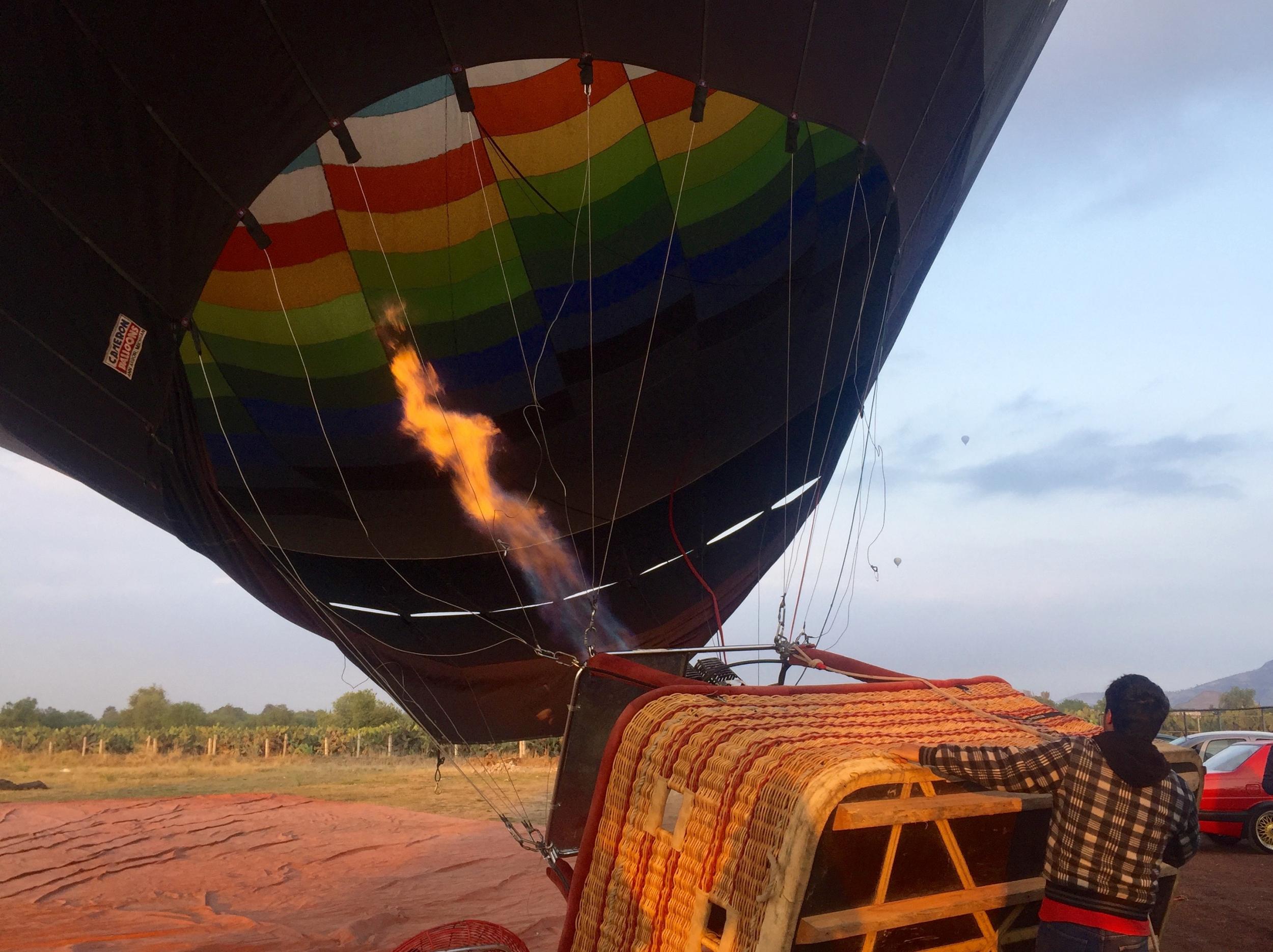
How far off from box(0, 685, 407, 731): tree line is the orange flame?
26792mm

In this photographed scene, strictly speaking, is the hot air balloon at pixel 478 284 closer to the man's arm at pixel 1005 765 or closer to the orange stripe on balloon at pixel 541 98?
the orange stripe on balloon at pixel 541 98

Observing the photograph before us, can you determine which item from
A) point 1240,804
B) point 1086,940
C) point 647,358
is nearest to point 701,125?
point 647,358

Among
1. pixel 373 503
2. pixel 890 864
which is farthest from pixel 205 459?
pixel 890 864

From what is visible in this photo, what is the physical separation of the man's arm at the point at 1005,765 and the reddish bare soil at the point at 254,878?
150 inches

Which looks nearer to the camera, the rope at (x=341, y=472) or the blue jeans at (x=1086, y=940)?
the blue jeans at (x=1086, y=940)

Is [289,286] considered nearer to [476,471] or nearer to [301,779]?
[476,471]

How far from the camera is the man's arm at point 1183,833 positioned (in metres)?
2.24

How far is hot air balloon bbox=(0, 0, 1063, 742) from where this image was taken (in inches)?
186

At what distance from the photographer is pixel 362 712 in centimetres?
3272

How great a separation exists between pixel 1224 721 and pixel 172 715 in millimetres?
41514

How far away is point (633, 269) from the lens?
705 cm

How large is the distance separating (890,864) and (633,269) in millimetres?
5685

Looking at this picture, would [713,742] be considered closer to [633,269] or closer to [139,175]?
[139,175]

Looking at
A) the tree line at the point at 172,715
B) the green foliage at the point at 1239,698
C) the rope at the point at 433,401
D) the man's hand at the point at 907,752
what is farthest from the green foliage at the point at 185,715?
the green foliage at the point at 1239,698
